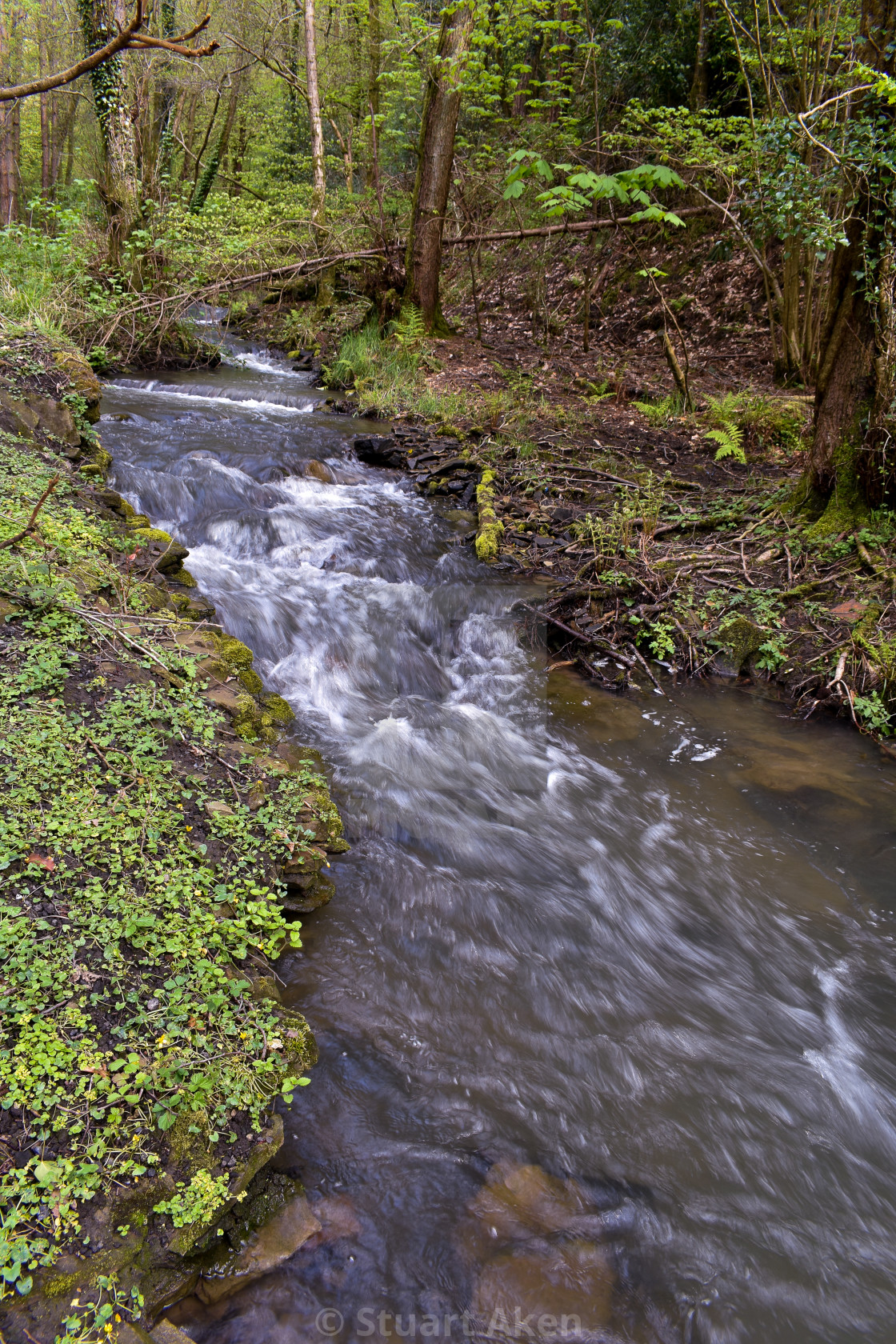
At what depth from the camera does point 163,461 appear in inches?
339

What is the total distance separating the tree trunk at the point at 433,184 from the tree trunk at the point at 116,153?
4663 mm

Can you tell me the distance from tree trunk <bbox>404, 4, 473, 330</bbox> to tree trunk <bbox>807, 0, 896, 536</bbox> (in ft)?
24.6

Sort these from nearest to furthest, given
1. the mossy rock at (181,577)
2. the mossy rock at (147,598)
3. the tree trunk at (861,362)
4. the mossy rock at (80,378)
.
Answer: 1. the mossy rock at (147,598)
2. the tree trunk at (861,362)
3. the mossy rock at (181,577)
4. the mossy rock at (80,378)

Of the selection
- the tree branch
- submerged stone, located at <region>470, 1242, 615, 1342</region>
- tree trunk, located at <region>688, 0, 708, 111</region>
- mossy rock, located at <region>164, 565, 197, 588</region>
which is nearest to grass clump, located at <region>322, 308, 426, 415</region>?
tree trunk, located at <region>688, 0, 708, 111</region>

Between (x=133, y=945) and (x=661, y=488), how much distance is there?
24.5 ft

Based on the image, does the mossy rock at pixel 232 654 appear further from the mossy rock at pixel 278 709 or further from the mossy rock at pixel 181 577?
the mossy rock at pixel 181 577

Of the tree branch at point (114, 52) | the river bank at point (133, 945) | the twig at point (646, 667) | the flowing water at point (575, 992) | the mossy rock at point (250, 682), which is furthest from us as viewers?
the twig at point (646, 667)

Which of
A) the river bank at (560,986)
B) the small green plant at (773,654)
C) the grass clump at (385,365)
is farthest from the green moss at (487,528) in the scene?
the grass clump at (385,365)

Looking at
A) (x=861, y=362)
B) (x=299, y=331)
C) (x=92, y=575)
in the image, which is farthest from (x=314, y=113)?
(x=92, y=575)

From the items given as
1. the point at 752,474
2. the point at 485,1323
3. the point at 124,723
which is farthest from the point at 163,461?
the point at 485,1323

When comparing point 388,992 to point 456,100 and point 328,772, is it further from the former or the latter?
point 456,100

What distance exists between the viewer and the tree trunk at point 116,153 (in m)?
11.6
